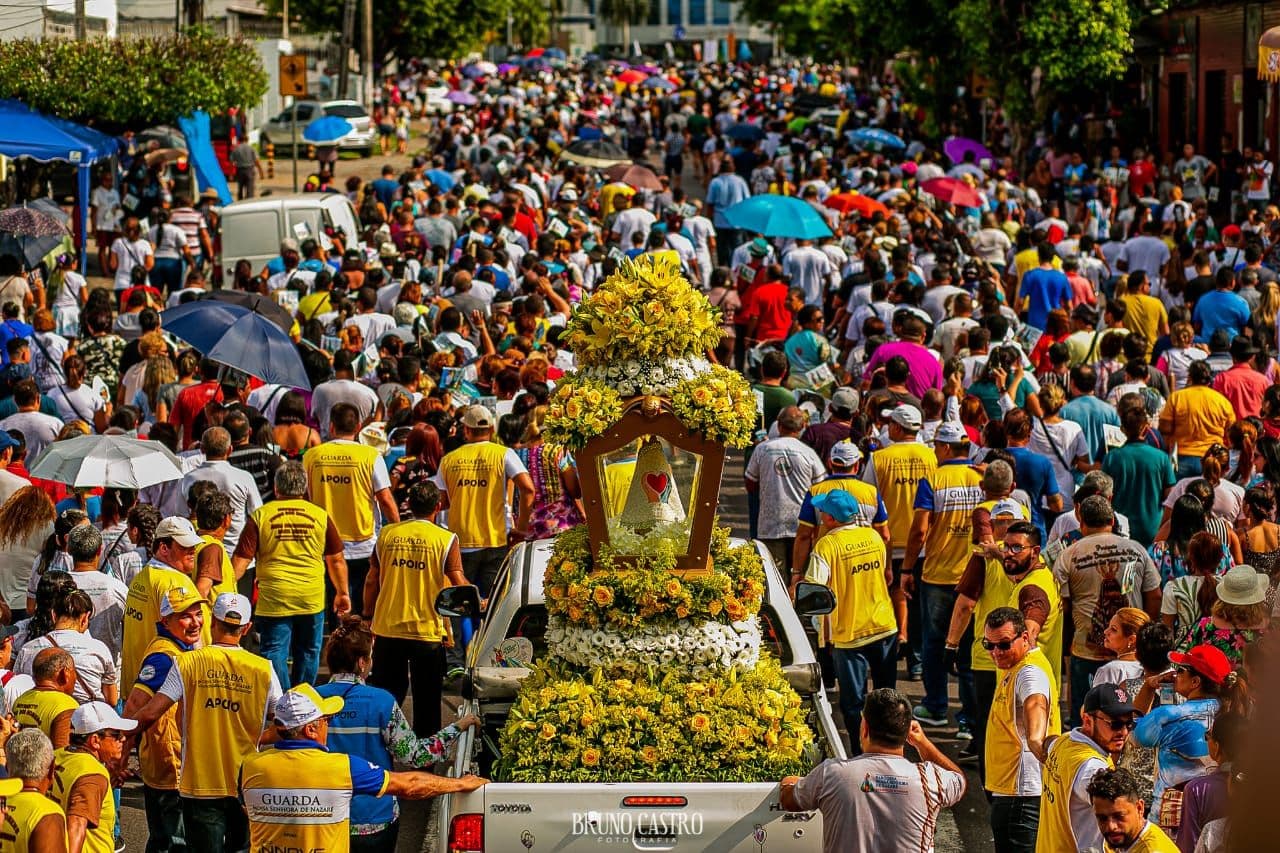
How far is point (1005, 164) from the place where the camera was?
32188 mm

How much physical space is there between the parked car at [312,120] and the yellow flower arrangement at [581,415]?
119 feet

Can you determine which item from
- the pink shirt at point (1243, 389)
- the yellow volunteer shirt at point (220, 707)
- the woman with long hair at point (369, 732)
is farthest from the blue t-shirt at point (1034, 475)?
the yellow volunteer shirt at point (220, 707)

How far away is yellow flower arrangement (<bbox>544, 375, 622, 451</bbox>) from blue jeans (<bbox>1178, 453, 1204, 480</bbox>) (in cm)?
594

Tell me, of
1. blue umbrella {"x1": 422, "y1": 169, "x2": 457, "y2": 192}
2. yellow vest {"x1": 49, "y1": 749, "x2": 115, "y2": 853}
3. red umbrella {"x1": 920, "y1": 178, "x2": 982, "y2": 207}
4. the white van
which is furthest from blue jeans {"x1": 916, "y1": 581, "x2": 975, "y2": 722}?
blue umbrella {"x1": 422, "y1": 169, "x2": 457, "y2": 192}

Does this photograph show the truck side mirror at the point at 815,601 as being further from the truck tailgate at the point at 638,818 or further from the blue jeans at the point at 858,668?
the truck tailgate at the point at 638,818

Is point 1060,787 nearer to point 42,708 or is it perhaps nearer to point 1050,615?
point 1050,615

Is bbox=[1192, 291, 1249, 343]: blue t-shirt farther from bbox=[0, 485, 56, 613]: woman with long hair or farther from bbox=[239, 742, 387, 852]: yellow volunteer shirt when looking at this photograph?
bbox=[239, 742, 387, 852]: yellow volunteer shirt

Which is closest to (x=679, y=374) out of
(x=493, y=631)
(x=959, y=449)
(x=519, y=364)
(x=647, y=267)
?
(x=647, y=267)

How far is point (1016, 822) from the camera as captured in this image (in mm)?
7340

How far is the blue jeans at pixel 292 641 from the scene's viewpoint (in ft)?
32.0

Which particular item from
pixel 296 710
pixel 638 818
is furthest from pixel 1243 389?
pixel 296 710

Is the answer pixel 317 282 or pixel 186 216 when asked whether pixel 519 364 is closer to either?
pixel 317 282

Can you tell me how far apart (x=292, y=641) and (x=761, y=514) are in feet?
9.75

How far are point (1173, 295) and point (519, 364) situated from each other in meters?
8.49
